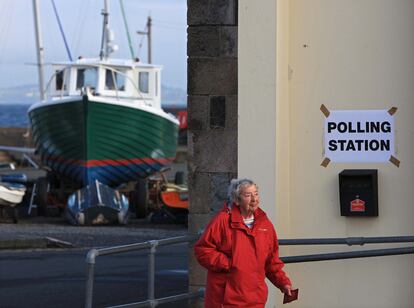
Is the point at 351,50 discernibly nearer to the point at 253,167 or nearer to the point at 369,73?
the point at 369,73

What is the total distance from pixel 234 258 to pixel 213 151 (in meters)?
2.42

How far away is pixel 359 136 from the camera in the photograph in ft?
27.5

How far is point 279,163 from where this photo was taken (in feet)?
27.2

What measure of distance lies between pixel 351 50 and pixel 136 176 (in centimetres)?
2136

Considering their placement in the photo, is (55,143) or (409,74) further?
(55,143)

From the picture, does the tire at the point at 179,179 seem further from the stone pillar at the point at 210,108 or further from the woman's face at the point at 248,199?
the woman's face at the point at 248,199

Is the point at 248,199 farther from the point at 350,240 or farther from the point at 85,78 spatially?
the point at 85,78

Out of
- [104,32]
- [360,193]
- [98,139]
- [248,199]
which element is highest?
[104,32]

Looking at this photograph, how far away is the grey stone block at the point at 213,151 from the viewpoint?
28.6 feet

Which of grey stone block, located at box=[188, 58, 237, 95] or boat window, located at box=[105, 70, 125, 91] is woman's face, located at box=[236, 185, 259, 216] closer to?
grey stone block, located at box=[188, 58, 237, 95]

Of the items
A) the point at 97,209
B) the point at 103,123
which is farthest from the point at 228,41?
the point at 103,123

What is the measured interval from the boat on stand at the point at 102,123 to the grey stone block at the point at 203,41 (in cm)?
1715

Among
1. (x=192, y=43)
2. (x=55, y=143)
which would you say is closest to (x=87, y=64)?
(x=55, y=143)

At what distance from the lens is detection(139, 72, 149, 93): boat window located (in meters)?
30.2
